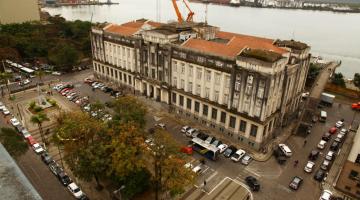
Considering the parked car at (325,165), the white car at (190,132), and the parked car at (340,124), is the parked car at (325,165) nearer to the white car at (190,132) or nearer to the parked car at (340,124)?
the parked car at (340,124)

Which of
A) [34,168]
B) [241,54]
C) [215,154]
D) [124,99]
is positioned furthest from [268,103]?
[34,168]

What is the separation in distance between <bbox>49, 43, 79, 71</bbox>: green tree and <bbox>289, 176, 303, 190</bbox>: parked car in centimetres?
8890

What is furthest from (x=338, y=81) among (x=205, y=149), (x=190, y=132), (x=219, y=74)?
(x=205, y=149)

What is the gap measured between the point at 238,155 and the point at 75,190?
33.3 meters

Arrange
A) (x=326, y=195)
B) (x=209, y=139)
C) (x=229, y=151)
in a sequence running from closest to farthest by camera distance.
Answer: (x=326, y=195) → (x=229, y=151) → (x=209, y=139)

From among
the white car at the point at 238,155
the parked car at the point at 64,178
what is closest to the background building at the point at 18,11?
the parked car at the point at 64,178

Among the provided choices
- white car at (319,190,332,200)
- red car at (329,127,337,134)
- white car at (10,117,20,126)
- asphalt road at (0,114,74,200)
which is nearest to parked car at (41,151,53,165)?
asphalt road at (0,114,74,200)

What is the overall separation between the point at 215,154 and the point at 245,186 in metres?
9.17

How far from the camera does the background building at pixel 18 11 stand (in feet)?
466

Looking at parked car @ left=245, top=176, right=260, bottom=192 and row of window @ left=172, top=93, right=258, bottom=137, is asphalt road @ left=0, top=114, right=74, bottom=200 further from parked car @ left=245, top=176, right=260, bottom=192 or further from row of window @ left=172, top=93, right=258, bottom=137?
row of window @ left=172, top=93, right=258, bottom=137

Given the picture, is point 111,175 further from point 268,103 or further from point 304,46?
point 304,46

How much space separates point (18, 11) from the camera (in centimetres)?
14762

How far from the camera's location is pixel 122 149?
42219 millimetres

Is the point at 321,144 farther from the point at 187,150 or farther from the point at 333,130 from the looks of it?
the point at 187,150
